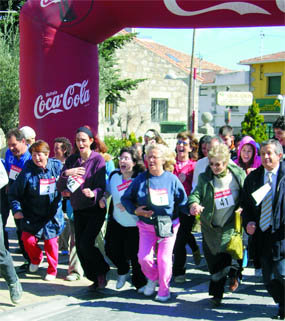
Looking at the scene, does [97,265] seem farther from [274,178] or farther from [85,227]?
[274,178]

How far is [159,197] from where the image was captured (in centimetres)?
565

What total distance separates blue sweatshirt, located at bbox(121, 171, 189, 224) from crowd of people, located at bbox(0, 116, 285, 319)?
1 centimetres

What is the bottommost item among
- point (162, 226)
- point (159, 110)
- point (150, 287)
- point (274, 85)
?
point (150, 287)

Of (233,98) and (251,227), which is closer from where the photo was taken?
(251,227)

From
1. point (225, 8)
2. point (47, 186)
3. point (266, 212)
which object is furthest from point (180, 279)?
point (225, 8)

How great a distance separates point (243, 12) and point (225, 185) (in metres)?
4.24

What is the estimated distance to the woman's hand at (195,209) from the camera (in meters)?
5.39

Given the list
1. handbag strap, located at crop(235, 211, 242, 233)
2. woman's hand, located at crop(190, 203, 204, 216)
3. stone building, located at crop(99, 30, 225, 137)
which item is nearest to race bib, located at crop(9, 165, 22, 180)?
woman's hand, located at crop(190, 203, 204, 216)

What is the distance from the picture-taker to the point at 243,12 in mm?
8695

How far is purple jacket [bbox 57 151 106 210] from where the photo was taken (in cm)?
594

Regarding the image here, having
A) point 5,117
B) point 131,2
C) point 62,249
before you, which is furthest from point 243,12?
point 5,117

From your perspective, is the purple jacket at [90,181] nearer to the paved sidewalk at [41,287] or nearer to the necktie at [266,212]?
the paved sidewalk at [41,287]

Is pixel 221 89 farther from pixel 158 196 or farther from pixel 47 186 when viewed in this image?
pixel 158 196

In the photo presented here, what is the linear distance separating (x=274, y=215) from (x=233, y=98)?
56.1ft
